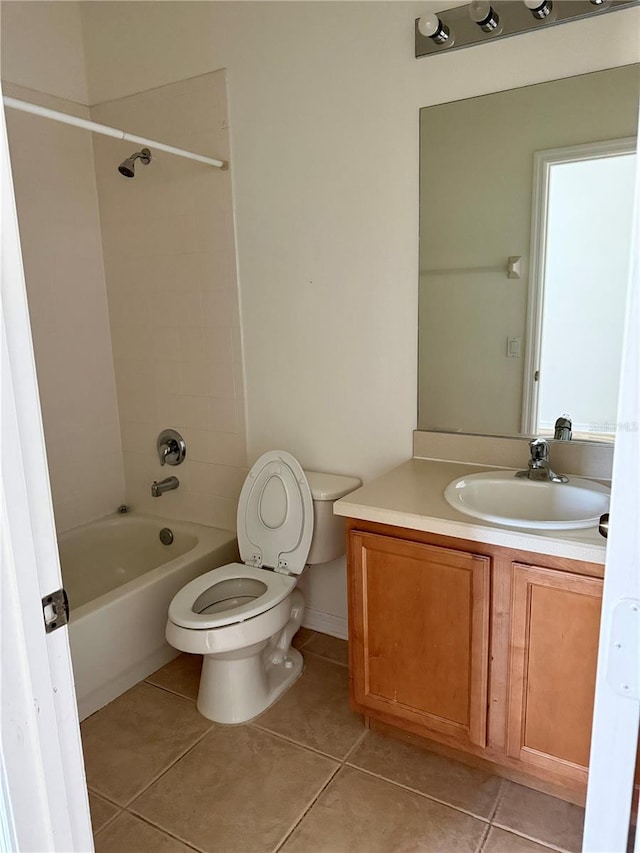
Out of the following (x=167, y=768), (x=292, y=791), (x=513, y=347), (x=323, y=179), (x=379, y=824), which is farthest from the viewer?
(x=323, y=179)

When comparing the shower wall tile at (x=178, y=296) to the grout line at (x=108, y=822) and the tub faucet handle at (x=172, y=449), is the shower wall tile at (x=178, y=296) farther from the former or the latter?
the grout line at (x=108, y=822)

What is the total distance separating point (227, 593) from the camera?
91.6 inches

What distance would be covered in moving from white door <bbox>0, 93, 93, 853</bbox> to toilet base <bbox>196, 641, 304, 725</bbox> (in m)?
1.19

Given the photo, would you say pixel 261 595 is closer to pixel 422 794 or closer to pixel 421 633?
pixel 421 633

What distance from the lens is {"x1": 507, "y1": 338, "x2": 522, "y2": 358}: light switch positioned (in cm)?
202

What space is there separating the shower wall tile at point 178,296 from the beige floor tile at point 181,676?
0.59 meters

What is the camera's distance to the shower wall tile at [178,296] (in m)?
2.51

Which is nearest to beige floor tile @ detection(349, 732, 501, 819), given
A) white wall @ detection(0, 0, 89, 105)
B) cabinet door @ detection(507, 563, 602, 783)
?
cabinet door @ detection(507, 563, 602, 783)

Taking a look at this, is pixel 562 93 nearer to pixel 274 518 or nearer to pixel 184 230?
pixel 184 230

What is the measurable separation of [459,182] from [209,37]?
119 cm

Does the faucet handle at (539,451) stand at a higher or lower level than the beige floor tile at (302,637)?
higher

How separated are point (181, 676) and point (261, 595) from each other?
499mm

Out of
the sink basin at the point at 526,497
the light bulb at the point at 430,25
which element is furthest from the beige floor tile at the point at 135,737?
the light bulb at the point at 430,25

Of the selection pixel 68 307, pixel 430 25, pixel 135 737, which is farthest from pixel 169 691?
pixel 430 25
